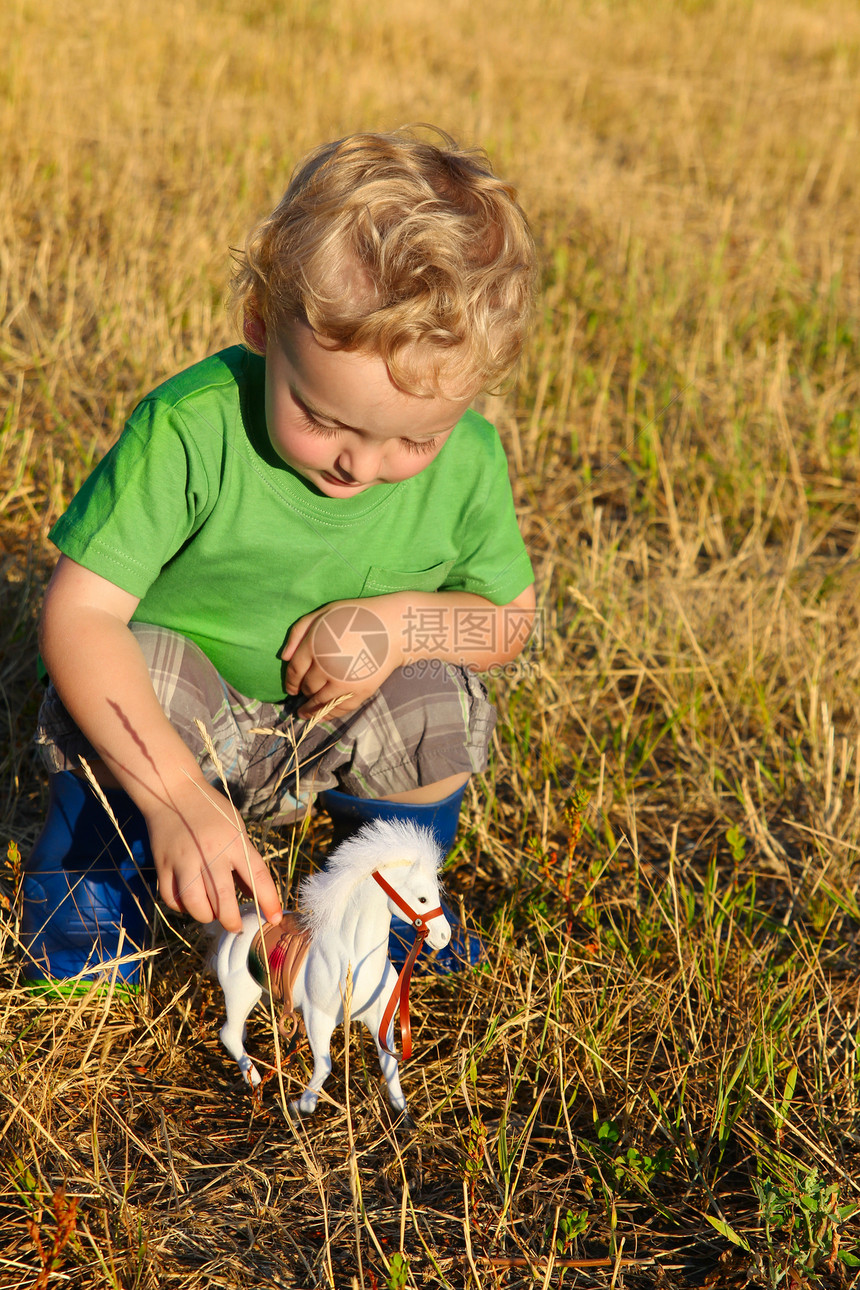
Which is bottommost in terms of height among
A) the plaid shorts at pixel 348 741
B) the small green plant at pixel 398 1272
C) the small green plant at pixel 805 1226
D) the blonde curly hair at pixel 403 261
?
the small green plant at pixel 805 1226

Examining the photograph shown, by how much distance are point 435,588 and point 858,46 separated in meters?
7.23

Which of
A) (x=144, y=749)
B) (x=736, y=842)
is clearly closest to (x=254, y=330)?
(x=144, y=749)

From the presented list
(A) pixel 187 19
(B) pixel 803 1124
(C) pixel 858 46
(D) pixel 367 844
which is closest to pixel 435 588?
(D) pixel 367 844

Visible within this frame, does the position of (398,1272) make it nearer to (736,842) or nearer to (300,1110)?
(300,1110)

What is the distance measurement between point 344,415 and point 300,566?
1.26 feet

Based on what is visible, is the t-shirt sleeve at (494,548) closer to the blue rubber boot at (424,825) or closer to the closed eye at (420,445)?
the closed eye at (420,445)

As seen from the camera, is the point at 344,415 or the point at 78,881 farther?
the point at 78,881

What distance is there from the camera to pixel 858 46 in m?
7.09

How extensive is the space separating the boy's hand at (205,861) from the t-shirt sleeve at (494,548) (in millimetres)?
705

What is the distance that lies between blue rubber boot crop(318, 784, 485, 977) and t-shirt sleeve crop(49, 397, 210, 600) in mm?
578

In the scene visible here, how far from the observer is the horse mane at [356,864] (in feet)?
4.53

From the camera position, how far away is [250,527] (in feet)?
5.57

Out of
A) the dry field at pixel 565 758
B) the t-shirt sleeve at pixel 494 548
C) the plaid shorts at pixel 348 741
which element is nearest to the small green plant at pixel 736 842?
the dry field at pixel 565 758

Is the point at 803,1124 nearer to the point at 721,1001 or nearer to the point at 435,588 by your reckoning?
the point at 721,1001
